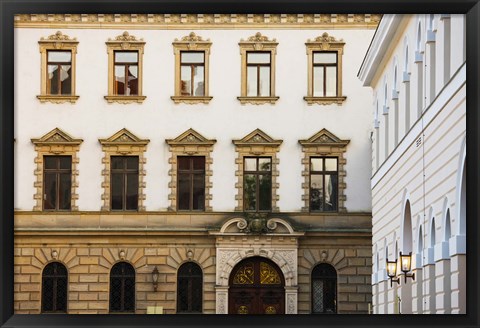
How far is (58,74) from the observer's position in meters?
29.4

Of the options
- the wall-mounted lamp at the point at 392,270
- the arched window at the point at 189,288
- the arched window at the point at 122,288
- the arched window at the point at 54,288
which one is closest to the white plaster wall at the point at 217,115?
the arched window at the point at 54,288

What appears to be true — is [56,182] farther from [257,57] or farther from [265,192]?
[257,57]

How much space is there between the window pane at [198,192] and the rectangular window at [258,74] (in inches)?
79.8

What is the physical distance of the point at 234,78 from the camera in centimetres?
2962

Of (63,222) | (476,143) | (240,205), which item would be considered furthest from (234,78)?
(476,143)

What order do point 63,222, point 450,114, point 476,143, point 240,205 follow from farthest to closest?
point 63,222, point 240,205, point 450,114, point 476,143

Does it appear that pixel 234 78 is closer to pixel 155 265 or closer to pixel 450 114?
pixel 155 265

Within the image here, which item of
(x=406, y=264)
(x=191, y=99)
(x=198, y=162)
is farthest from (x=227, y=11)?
(x=198, y=162)

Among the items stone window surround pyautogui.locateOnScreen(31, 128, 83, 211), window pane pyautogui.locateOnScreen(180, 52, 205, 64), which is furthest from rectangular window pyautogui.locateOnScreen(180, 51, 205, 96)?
stone window surround pyautogui.locateOnScreen(31, 128, 83, 211)

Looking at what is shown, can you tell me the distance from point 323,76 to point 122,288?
5924 millimetres

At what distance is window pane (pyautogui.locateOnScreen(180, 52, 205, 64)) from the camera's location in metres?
29.5

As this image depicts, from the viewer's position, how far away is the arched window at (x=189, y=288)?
102ft

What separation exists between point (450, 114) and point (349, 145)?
9.48 m

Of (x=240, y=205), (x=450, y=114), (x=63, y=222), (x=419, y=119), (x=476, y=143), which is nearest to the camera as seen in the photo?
(x=476, y=143)
